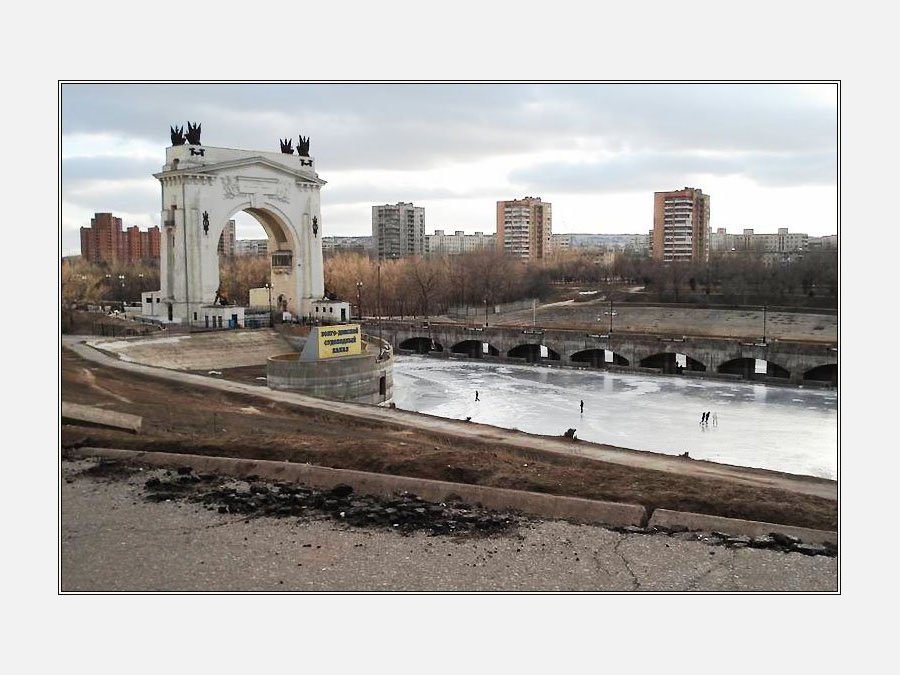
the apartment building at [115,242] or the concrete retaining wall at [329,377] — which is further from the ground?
the apartment building at [115,242]

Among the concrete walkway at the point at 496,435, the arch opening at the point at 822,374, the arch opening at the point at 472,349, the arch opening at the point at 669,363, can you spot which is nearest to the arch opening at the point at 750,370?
the arch opening at the point at 822,374

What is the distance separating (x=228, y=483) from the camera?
1227cm

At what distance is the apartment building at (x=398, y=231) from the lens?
61.4 m

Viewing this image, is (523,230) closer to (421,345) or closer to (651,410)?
(421,345)

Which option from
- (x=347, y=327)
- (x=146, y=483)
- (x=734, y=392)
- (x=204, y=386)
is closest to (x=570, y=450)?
(x=146, y=483)

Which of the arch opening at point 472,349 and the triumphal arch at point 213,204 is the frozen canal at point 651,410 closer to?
the arch opening at point 472,349

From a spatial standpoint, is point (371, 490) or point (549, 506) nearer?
point (549, 506)

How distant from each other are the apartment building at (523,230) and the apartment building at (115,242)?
107 feet

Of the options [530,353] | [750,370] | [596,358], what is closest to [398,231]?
[530,353]

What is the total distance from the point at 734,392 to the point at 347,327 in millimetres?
17619

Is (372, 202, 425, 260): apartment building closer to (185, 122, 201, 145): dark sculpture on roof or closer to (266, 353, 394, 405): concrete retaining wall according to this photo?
(185, 122, 201, 145): dark sculpture on roof

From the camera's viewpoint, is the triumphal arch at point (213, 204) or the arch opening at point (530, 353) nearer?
the triumphal arch at point (213, 204)

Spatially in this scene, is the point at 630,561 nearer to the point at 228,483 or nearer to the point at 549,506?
the point at 549,506

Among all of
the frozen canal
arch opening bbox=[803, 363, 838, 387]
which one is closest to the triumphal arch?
the frozen canal
